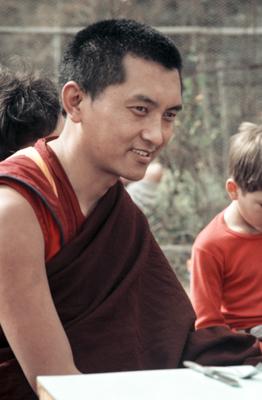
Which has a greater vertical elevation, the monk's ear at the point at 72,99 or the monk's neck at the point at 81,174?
the monk's ear at the point at 72,99

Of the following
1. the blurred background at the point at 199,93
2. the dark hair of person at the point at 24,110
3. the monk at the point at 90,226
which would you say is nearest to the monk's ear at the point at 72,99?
the monk at the point at 90,226

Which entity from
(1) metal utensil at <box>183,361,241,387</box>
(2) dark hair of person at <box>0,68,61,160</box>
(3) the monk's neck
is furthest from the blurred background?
(1) metal utensil at <box>183,361,241,387</box>

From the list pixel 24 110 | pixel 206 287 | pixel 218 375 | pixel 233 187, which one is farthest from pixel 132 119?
pixel 233 187

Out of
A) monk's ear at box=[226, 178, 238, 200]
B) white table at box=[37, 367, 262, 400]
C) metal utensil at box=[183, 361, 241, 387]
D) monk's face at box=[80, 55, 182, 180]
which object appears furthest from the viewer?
monk's ear at box=[226, 178, 238, 200]

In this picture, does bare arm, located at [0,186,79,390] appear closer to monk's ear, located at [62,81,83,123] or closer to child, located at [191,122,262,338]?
monk's ear, located at [62,81,83,123]

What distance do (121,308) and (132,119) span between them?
583 millimetres

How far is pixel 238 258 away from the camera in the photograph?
13.3 ft

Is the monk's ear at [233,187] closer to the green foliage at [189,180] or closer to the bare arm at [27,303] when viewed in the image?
the bare arm at [27,303]

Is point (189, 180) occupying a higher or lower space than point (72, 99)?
lower

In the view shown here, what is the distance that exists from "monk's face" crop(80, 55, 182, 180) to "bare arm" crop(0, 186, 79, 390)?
1.02 ft

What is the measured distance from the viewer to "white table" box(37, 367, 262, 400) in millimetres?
2324

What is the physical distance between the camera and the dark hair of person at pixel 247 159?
13.3ft

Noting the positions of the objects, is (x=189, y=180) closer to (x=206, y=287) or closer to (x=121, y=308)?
(x=206, y=287)

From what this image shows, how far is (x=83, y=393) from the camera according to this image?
232 cm
